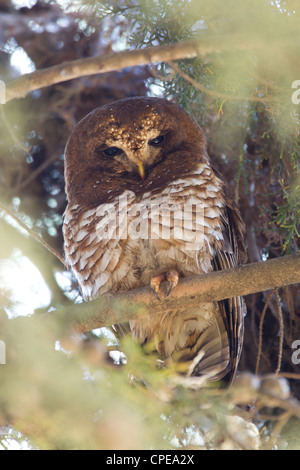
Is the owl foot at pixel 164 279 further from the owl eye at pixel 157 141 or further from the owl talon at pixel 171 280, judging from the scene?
the owl eye at pixel 157 141

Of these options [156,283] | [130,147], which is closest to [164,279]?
[156,283]

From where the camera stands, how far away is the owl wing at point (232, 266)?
2.53m

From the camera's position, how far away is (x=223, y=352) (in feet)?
8.59

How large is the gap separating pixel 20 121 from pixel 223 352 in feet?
6.38

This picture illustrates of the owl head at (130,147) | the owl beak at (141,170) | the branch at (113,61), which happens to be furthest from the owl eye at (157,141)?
the branch at (113,61)

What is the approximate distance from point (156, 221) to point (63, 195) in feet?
4.36

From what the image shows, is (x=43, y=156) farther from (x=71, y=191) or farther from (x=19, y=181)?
(x=71, y=191)

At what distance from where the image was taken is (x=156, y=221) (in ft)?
7.91

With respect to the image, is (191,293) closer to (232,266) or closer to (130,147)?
(232,266)

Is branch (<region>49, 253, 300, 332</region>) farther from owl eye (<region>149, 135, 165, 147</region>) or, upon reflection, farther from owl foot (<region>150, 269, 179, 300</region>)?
owl eye (<region>149, 135, 165, 147</region>)

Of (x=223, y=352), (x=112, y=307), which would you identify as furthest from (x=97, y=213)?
(x=223, y=352)

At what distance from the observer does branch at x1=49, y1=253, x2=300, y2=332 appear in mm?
1896

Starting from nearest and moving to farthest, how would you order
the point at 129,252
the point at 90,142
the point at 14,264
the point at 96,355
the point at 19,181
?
the point at 96,355 → the point at 14,264 → the point at 129,252 → the point at 90,142 → the point at 19,181

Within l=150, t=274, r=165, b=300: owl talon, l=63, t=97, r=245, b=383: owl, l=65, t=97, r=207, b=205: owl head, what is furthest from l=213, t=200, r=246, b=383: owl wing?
l=150, t=274, r=165, b=300: owl talon
